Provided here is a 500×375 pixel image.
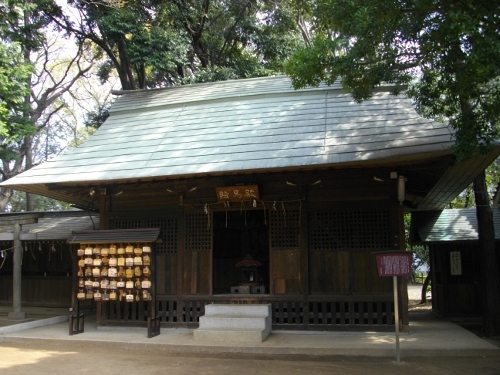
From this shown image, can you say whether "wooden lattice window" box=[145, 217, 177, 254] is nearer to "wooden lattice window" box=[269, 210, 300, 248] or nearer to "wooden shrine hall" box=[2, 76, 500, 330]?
"wooden shrine hall" box=[2, 76, 500, 330]

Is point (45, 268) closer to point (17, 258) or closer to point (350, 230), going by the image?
point (17, 258)

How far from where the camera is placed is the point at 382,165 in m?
8.97

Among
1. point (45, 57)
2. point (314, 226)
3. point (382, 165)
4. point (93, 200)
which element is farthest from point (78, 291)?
point (45, 57)

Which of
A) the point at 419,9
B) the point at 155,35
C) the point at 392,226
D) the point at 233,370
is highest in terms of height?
the point at 155,35

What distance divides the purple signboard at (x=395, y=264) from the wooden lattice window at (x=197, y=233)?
13.7 ft

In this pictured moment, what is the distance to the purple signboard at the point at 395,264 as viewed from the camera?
7508 millimetres

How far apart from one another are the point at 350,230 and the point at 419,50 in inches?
154

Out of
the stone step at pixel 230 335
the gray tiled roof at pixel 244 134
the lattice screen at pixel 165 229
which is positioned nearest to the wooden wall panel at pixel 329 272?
the stone step at pixel 230 335

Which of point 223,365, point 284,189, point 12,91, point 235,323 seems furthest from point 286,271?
point 12,91

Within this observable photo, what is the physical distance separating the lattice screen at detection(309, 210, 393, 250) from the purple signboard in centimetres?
182

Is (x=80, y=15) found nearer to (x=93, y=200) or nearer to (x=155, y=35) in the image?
(x=155, y=35)

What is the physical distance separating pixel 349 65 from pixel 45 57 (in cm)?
2312

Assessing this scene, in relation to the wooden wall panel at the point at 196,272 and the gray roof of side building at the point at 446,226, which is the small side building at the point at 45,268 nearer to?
the wooden wall panel at the point at 196,272

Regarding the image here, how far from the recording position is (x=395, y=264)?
7.53 m
